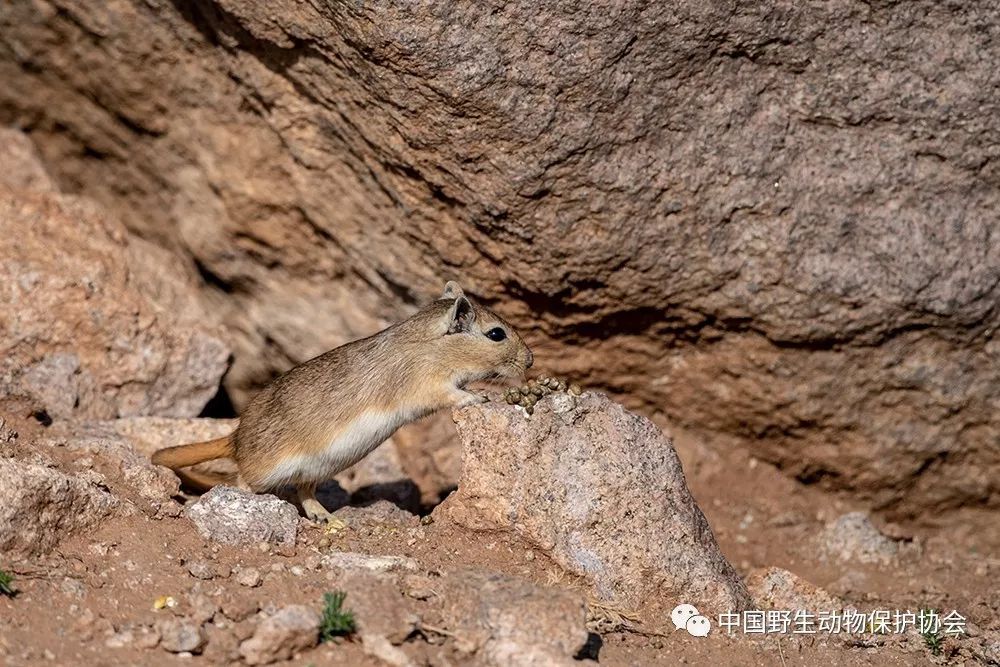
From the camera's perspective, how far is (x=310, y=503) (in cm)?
699

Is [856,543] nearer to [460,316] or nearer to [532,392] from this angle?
[532,392]

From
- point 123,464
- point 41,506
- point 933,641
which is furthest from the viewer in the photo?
point 123,464

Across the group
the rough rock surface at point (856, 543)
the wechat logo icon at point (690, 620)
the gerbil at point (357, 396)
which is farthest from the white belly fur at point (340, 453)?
the rough rock surface at point (856, 543)

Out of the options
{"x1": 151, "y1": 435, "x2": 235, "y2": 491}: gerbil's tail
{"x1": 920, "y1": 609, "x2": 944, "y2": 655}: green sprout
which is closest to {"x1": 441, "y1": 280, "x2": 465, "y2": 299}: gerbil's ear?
{"x1": 151, "y1": 435, "x2": 235, "y2": 491}: gerbil's tail

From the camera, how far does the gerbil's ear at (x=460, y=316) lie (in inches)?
269

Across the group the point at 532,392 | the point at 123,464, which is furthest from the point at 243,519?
the point at 532,392

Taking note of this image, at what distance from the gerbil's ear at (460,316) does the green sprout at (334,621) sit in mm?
2030

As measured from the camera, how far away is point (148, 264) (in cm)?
814

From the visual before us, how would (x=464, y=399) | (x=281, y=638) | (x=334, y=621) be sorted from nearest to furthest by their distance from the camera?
(x=281, y=638)
(x=334, y=621)
(x=464, y=399)

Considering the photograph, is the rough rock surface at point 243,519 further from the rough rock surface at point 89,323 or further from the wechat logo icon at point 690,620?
the wechat logo icon at point 690,620

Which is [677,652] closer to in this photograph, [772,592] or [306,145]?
[772,592]

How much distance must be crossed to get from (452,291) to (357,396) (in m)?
0.80

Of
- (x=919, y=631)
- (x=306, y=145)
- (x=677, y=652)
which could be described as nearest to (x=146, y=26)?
(x=306, y=145)

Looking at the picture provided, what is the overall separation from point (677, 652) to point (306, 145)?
3768 millimetres
